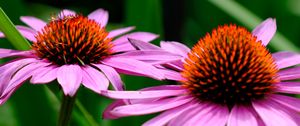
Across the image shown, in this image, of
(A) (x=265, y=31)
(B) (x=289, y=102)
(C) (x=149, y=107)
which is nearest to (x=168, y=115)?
(C) (x=149, y=107)

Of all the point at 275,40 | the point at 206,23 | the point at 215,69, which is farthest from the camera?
the point at 206,23

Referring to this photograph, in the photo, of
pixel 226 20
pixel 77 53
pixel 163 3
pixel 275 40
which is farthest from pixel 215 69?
pixel 163 3

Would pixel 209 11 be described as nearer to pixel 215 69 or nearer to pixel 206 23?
pixel 206 23

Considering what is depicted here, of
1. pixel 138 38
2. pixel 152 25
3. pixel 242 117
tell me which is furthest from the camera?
pixel 152 25

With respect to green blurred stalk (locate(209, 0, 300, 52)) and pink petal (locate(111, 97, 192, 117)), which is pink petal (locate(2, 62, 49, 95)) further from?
green blurred stalk (locate(209, 0, 300, 52))

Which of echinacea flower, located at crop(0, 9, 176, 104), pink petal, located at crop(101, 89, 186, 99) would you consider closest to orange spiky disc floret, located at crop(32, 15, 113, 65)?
echinacea flower, located at crop(0, 9, 176, 104)

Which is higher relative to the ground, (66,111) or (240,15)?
(240,15)

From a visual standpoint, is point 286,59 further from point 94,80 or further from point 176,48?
point 94,80

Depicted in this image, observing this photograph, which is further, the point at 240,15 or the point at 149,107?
the point at 240,15
